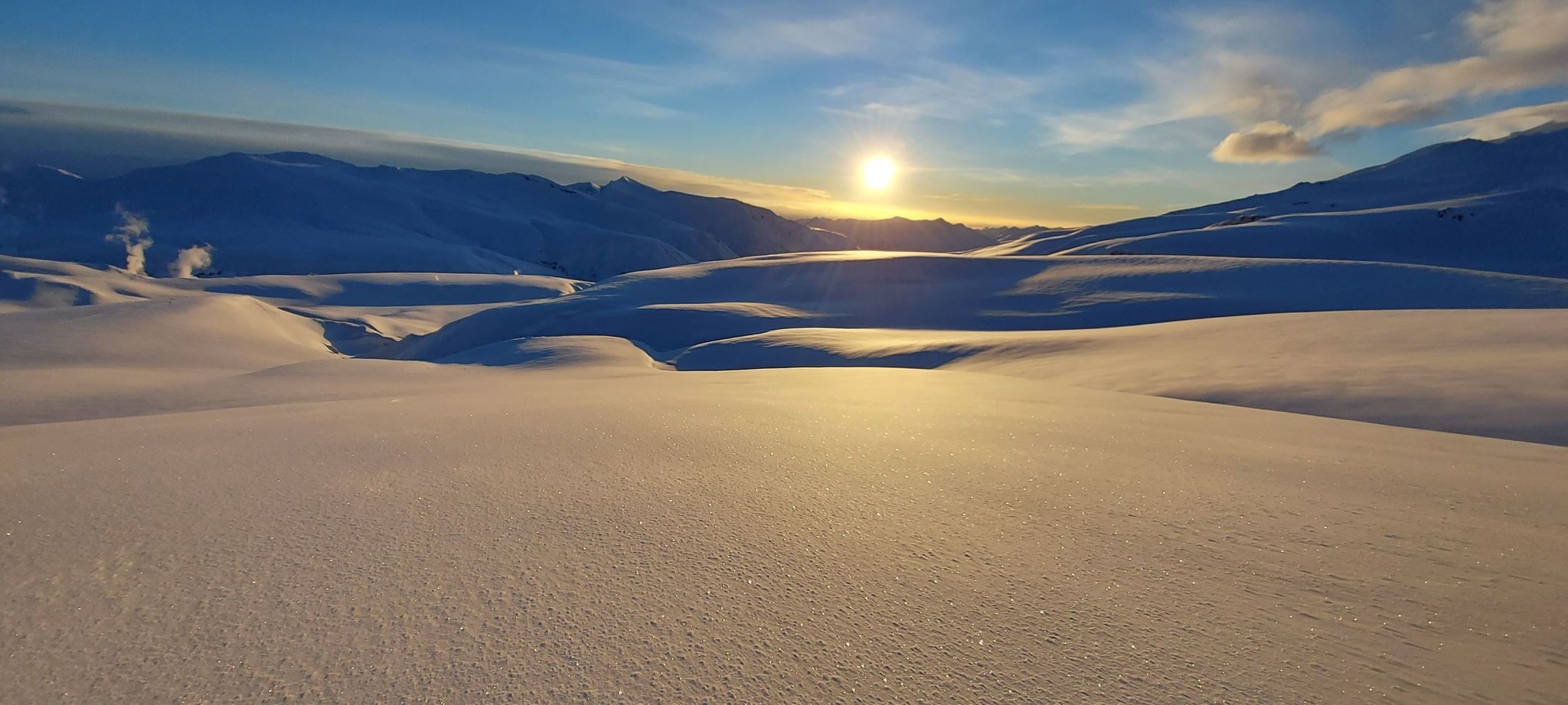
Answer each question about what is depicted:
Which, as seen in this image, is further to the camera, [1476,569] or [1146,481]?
[1146,481]

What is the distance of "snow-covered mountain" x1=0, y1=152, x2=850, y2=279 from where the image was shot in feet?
237

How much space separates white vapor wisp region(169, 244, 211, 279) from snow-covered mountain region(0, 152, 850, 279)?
3.06 ft

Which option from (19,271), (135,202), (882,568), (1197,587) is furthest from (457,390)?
(135,202)

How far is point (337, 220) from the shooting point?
3469 inches

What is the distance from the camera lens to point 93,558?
2.70m

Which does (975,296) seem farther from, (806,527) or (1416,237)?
(1416,237)

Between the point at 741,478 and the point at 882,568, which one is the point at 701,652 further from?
the point at 741,478

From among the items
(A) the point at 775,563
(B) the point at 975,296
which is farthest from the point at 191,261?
(A) the point at 775,563

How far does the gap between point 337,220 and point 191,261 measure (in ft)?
71.4

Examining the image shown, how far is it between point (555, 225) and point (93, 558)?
121 meters

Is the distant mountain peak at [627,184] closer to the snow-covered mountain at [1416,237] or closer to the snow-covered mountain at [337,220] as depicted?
the snow-covered mountain at [337,220]

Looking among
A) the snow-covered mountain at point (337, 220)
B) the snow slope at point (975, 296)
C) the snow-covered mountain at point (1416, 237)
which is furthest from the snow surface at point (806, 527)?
the snow-covered mountain at point (337, 220)

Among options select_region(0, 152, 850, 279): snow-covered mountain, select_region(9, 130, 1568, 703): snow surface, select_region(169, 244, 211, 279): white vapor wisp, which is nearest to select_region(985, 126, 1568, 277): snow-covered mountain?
select_region(9, 130, 1568, 703): snow surface

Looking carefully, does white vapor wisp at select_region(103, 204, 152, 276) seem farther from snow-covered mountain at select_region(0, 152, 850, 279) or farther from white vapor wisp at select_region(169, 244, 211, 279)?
white vapor wisp at select_region(169, 244, 211, 279)
